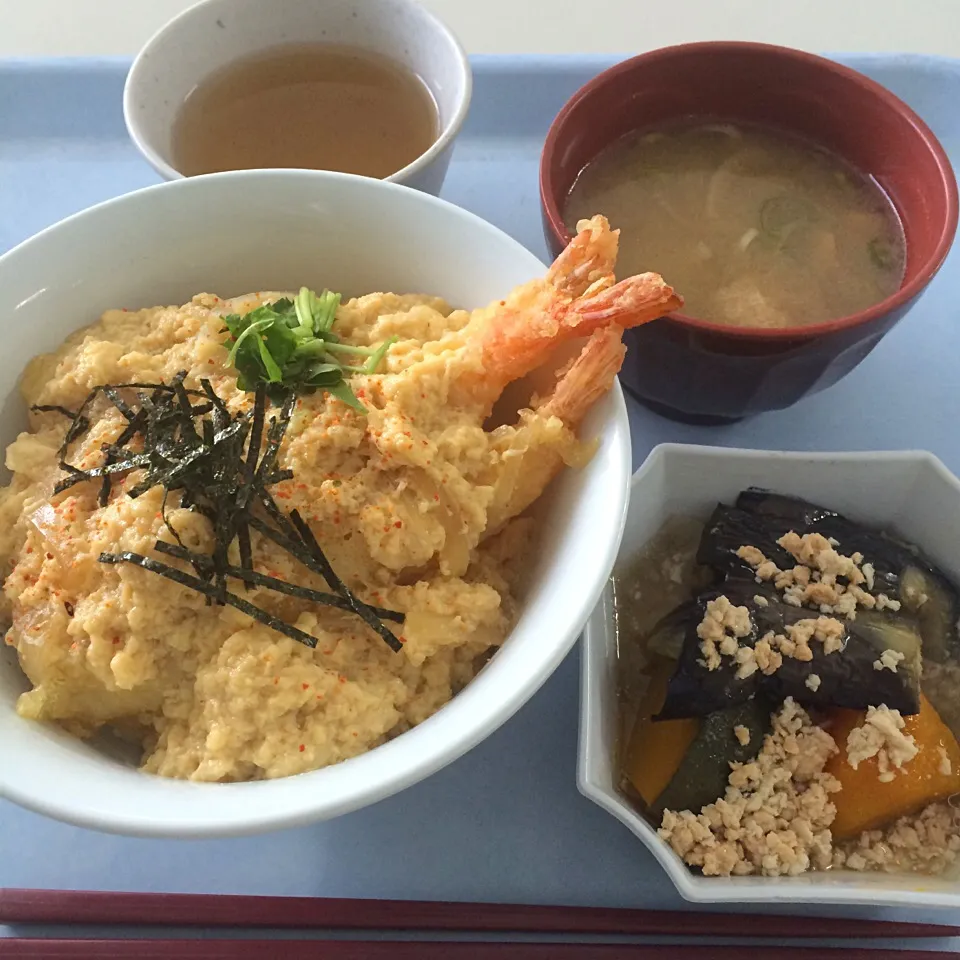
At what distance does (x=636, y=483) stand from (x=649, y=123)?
709 millimetres

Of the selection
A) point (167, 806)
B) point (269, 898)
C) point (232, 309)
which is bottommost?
point (269, 898)

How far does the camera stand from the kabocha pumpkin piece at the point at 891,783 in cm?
124

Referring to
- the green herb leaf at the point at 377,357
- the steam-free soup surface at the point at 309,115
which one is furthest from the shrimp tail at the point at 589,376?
the steam-free soup surface at the point at 309,115

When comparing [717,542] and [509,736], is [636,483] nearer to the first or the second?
[717,542]

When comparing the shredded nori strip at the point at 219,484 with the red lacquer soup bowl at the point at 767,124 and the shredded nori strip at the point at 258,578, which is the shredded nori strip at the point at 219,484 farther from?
the red lacquer soup bowl at the point at 767,124

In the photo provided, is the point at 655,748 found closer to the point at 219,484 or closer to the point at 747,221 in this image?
the point at 219,484

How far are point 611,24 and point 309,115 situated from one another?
0.94m

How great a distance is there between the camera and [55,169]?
1979 mm

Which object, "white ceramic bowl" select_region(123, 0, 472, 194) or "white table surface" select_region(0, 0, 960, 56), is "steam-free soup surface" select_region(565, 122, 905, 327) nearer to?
"white ceramic bowl" select_region(123, 0, 472, 194)

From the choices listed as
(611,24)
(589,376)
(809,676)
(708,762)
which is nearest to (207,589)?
(589,376)

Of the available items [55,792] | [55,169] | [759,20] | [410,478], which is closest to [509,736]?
[410,478]

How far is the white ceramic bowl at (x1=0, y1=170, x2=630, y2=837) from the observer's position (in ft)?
2.94

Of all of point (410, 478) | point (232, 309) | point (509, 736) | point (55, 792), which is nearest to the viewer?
point (55, 792)

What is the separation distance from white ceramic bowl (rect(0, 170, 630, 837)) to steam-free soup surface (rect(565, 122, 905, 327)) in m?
0.40
